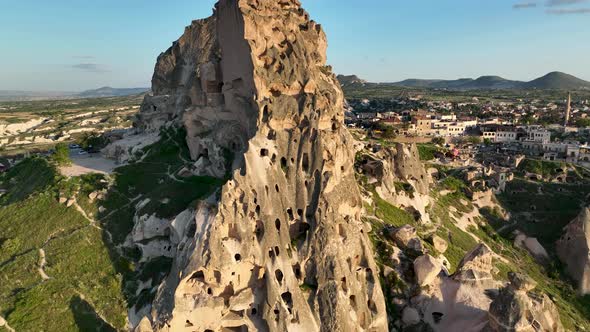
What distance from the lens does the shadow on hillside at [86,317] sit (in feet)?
89.2

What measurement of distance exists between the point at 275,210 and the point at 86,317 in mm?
14704

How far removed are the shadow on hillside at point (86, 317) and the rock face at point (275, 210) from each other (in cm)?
433

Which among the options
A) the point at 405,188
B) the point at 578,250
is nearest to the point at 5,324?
the point at 405,188

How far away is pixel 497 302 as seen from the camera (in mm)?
27375

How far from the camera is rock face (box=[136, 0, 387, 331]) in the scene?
87.0 ft

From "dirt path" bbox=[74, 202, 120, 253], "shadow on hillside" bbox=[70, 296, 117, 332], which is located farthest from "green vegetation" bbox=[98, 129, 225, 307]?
"shadow on hillside" bbox=[70, 296, 117, 332]

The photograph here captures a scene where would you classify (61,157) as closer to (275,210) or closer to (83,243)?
(83,243)

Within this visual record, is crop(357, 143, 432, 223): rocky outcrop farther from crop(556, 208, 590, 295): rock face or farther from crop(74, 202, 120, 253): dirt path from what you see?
crop(74, 202, 120, 253): dirt path

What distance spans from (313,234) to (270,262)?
3.81 meters

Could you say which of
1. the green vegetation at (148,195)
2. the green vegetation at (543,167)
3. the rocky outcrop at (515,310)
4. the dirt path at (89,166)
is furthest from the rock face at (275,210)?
the green vegetation at (543,167)

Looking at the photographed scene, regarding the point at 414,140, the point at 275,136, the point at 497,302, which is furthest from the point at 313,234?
the point at 414,140

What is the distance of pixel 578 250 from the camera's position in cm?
4991

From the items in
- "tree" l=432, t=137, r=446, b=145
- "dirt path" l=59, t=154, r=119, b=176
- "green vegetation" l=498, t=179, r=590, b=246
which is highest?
"dirt path" l=59, t=154, r=119, b=176

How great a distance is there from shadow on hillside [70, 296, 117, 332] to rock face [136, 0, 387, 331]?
14.2ft
